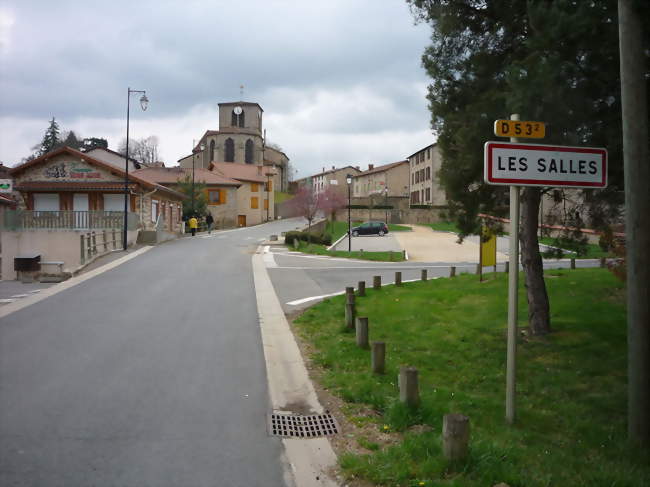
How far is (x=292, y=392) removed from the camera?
21.0 ft

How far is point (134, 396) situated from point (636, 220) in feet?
17.4

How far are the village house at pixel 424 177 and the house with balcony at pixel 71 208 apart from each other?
1418 inches

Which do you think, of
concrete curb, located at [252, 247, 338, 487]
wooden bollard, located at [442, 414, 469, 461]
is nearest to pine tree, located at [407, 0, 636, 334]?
concrete curb, located at [252, 247, 338, 487]

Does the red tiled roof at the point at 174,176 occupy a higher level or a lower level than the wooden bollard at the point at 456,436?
higher

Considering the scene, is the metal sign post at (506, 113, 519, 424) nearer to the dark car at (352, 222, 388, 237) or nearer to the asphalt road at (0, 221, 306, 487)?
the asphalt road at (0, 221, 306, 487)

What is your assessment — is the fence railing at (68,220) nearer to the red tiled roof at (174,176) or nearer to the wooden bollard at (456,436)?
the red tiled roof at (174,176)

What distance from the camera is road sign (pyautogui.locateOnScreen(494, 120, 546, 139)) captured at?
477cm

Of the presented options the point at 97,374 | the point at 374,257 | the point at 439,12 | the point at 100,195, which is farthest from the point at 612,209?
the point at 100,195

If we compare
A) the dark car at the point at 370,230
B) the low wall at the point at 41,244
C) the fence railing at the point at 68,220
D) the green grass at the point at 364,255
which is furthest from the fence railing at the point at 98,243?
the dark car at the point at 370,230

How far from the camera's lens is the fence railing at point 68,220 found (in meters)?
29.7

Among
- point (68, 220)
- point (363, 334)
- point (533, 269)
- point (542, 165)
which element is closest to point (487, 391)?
point (363, 334)

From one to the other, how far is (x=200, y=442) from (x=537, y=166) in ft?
12.7

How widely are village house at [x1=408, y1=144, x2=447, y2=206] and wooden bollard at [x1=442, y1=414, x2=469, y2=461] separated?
59669 millimetres

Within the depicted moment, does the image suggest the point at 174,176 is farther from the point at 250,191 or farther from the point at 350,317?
the point at 350,317
